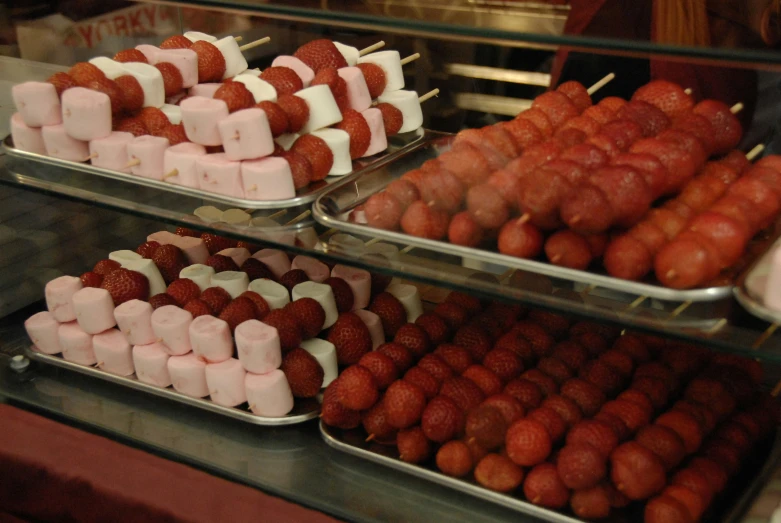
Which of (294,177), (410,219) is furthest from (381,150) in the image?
(410,219)

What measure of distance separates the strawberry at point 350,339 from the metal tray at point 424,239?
29 centimetres

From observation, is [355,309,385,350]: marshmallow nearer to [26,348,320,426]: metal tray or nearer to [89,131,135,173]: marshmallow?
[26,348,320,426]: metal tray

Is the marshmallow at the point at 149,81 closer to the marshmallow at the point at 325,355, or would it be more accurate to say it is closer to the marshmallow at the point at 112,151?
the marshmallow at the point at 112,151

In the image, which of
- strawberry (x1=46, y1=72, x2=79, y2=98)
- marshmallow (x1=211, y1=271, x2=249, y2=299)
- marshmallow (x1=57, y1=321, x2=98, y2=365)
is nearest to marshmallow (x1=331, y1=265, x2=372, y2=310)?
marshmallow (x1=211, y1=271, x2=249, y2=299)

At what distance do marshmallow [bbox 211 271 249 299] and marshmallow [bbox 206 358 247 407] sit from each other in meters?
0.19

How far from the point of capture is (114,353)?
1.78 m

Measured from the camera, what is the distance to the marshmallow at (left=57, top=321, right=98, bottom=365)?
72.2 inches

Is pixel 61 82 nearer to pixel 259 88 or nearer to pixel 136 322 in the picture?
pixel 259 88

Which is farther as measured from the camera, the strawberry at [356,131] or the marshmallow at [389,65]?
the marshmallow at [389,65]

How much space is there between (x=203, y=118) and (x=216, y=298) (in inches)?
16.0

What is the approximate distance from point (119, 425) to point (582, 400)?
910 millimetres

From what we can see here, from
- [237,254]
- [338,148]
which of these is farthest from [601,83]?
[237,254]

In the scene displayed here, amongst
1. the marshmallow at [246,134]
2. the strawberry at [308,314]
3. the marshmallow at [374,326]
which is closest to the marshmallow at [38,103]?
the marshmallow at [246,134]

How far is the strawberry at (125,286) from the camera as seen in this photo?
183 centimetres
